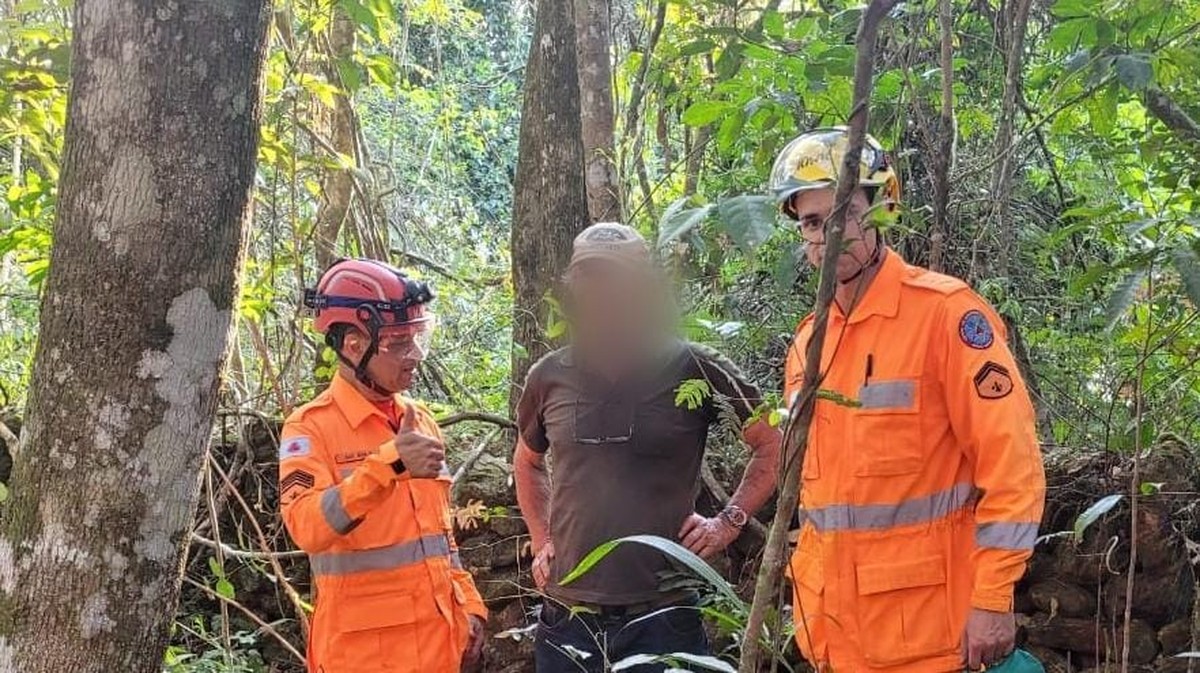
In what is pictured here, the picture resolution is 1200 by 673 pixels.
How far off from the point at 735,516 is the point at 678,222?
4.79ft

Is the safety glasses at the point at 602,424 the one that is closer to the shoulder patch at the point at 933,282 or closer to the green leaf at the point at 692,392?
the green leaf at the point at 692,392

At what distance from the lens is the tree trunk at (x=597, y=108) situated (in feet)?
12.5

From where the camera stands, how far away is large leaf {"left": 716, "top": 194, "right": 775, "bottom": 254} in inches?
71.1

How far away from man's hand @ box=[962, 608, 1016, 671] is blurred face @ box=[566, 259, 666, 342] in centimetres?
95

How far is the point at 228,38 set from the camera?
1.81m

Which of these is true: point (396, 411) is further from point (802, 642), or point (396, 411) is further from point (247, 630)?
point (247, 630)

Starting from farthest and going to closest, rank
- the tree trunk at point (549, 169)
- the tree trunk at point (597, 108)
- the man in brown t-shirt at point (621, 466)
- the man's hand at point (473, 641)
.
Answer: the tree trunk at point (549, 169) → the tree trunk at point (597, 108) → the man's hand at point (473, 641) → the man in brown t-shirt at point (621, 466)

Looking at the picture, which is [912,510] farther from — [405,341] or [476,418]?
[476,418]

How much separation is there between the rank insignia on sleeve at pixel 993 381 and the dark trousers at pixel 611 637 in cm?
104

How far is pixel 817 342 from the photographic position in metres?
1.18

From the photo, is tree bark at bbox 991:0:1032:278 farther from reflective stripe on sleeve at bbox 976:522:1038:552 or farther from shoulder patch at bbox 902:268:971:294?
reflective stripe on sleeve at bbox 976:522:1038:552

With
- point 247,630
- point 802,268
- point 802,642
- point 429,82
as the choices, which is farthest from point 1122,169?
point 429,82

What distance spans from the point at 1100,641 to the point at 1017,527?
69.0 inches

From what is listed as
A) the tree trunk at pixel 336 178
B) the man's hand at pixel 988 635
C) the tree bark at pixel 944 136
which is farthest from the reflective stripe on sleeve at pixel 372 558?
the tree trunk at pixel 336 178
